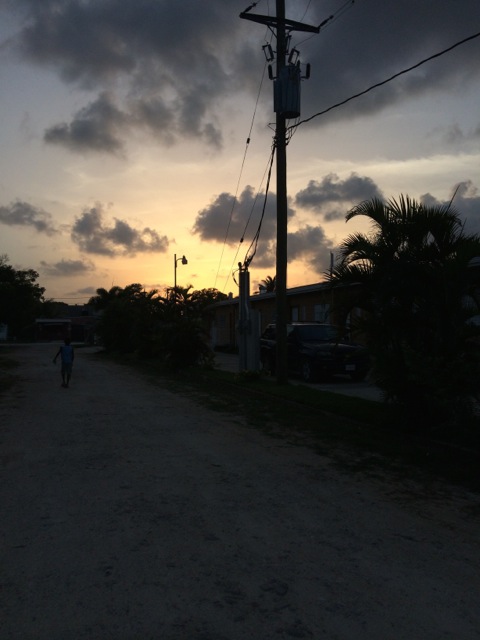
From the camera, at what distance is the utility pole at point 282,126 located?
16.9m

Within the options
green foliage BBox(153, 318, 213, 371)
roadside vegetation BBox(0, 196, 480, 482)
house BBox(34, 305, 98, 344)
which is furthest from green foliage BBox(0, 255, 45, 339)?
roadside vegetation BBox(0, 196, 480, 482)

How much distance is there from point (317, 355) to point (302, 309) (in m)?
12.6

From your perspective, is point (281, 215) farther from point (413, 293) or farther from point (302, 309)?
point (302, 309)

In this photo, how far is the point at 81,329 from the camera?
308 ft

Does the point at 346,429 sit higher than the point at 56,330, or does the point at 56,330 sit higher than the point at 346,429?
the point at 56,330

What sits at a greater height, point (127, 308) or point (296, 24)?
point (296, 24)

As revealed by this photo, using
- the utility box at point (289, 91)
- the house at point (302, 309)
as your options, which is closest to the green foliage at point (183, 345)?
the house at point (302, 309)

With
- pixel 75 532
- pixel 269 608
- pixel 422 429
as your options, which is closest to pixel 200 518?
pixel 75 532

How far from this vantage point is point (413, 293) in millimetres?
9750

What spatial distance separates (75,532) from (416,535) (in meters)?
2.86

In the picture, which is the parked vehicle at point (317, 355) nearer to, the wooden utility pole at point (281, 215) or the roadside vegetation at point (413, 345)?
the wooden utility pole at point (281, 215)

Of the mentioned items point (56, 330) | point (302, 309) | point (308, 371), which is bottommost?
point (308, 371)

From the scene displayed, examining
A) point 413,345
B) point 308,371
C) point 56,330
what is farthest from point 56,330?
point 413,345

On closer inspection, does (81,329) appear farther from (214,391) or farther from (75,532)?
(75,532)
